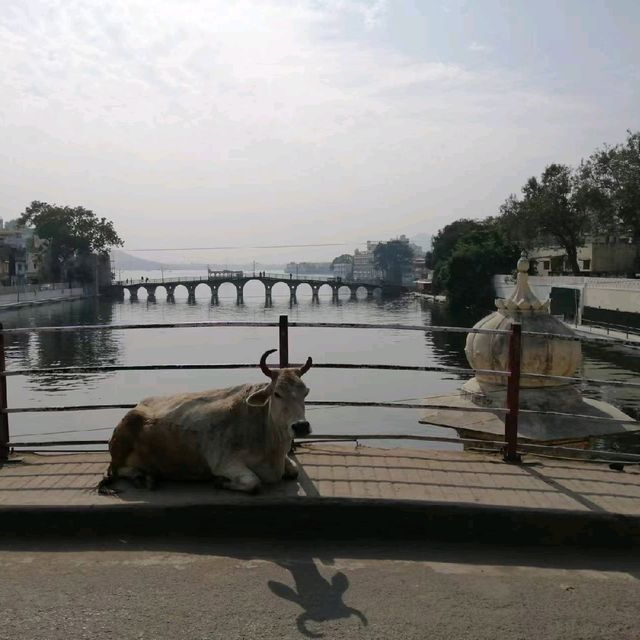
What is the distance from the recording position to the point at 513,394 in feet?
18.2

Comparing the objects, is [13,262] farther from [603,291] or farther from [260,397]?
[260,397]

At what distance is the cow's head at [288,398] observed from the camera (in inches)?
184

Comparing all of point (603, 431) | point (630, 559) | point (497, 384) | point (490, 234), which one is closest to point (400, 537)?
point (630, 559)

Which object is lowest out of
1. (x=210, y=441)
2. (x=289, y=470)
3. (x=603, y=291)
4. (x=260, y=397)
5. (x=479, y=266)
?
(x=603, y=291)

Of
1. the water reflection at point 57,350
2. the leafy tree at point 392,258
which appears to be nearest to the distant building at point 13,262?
the water reflection at point 57,350

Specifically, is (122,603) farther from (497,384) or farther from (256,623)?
(497,384)

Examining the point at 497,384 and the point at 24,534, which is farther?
the point at 497,384

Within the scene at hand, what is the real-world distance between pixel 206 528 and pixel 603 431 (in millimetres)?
7470

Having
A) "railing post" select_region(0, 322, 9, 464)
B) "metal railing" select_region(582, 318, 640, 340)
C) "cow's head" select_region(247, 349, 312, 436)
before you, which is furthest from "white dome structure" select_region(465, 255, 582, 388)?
"metal railing" select_region(582, 318, 640, 340)

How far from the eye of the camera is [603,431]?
407 inches

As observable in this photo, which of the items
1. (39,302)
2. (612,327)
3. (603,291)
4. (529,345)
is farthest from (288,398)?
(39,302)

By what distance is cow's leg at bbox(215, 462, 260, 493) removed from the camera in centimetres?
472

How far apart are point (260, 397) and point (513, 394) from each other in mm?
1990

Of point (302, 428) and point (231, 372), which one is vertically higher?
point (302, 428)
